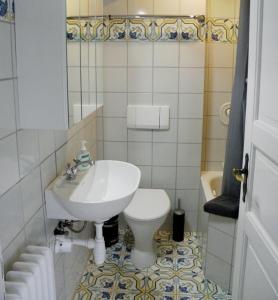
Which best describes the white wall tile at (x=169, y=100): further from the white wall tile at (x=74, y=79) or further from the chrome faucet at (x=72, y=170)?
the white wall tile at (x=74, y=79)

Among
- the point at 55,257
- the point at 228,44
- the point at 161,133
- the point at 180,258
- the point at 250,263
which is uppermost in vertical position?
the point at 228,44

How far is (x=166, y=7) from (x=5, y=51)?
1.70m

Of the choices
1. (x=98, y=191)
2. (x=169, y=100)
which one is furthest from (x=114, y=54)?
(x=98, y=191)

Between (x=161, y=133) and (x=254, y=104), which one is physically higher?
(x=254, y=104)

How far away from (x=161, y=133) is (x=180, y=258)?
979 millimetres

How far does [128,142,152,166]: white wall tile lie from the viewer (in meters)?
2.86

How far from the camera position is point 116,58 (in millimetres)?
2699

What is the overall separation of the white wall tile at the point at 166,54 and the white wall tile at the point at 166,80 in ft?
0.15

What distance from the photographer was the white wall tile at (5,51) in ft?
3.91

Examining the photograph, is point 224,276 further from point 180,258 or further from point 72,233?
point 72,233

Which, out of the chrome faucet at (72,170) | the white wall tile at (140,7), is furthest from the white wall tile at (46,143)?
the white wall tile at (140,7)

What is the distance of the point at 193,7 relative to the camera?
259cm

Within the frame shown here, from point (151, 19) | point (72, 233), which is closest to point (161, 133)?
point (151, 19)

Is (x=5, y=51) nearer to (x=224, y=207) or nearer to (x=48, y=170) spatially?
(x=48, y=170)
